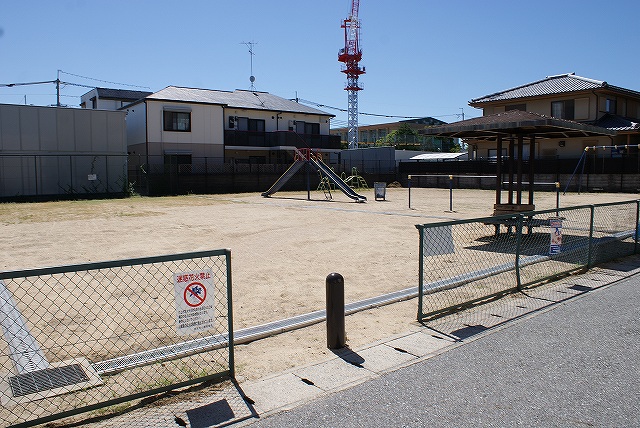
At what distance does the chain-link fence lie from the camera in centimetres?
365

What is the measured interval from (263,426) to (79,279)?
520cm

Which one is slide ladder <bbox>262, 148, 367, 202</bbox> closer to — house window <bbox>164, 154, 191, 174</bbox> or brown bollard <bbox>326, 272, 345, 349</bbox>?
house window <bbox>164, 154, 191, 174</bbox>

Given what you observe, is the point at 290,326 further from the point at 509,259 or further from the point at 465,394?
the point at 509,259

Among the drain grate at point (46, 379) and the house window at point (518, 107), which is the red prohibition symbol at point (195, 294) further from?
the house window at point (518, 107)

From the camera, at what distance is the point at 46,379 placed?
3982 millimetres

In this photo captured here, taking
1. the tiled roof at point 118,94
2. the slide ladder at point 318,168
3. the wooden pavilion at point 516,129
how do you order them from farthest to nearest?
the tiled roof at point 118,94 < the slide ladder at point 318,168 < the wooden pavilion at point 516,129

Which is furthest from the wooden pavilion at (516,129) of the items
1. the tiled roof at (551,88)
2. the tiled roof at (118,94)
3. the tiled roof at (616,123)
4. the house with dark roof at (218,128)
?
the tiled roof at (118,94)

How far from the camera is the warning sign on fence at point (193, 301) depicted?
3889 millimetres

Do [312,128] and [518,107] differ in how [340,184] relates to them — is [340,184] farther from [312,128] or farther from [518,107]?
[518,107]

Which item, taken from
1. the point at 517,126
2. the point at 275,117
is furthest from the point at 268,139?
the point at 517,126

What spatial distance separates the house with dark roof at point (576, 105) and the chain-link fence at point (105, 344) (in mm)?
30072

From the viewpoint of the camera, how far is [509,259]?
866 centimetres

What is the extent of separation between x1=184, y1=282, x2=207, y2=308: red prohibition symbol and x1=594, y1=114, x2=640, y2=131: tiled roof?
32.6m

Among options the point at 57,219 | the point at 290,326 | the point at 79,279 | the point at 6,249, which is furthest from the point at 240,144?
the point at 290,326
